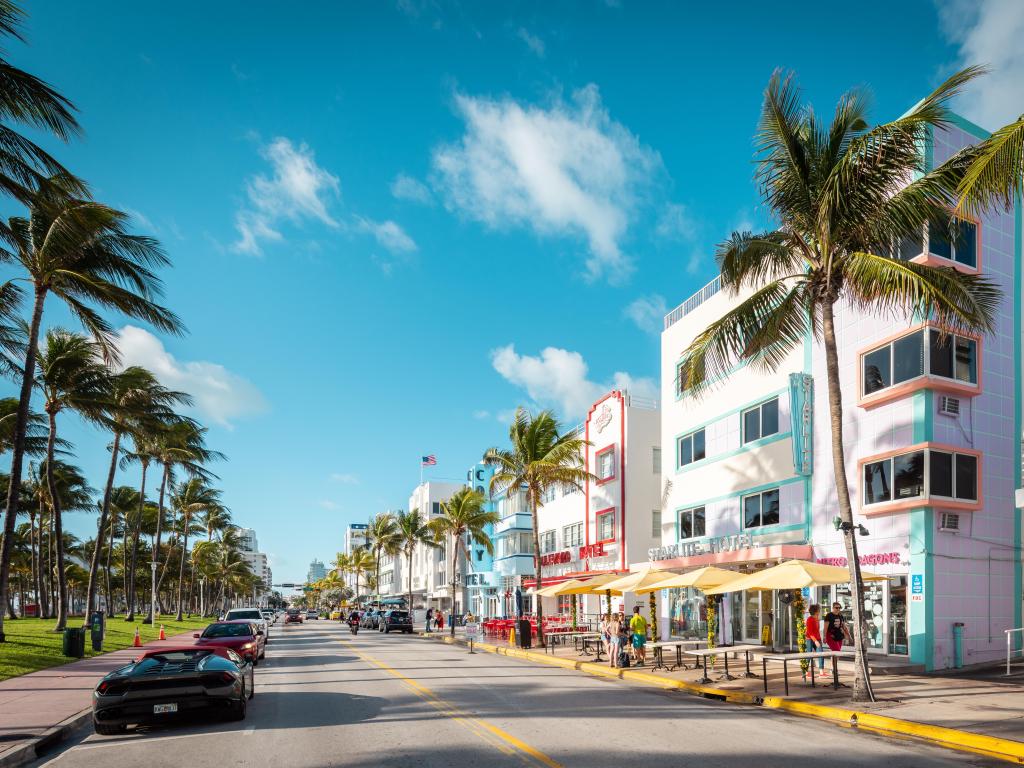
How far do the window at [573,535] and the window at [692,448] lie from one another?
1433 cm

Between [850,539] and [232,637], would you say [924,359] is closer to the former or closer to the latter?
[850,539]

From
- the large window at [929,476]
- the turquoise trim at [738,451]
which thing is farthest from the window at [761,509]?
the large window at [929,476]

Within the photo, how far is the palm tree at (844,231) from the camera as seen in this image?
15688 millimetres

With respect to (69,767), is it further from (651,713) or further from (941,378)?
(941,378)

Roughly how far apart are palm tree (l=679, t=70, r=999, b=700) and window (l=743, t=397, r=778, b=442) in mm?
11077

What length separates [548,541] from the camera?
55125 millimetres

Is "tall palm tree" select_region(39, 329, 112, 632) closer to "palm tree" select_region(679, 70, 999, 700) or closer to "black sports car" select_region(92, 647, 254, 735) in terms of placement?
"black sports car" select_region(92, 647, 254, 735)

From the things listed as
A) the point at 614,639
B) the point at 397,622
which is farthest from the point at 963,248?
the point at 397,622

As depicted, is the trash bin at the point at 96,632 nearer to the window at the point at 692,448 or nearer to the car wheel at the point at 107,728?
the car wheel at the point at 107,728

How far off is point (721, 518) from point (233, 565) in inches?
4841

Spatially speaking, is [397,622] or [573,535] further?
[397,622]

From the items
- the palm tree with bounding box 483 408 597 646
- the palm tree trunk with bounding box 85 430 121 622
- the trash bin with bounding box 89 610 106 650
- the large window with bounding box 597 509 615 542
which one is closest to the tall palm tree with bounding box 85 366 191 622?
the palm tree trunk with bounding box 85 430 121 622

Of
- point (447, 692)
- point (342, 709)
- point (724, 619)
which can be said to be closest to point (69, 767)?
point (342, 709)

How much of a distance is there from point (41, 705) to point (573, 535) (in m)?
37.5
